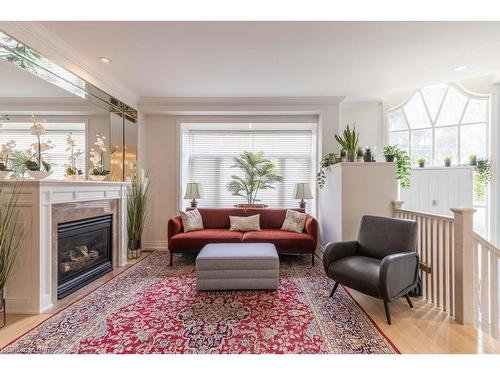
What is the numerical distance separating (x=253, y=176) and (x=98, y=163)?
8.57ft

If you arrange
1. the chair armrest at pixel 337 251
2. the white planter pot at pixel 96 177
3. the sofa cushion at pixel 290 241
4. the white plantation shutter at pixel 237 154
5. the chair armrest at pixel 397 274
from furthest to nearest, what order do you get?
1. the white plantation shutter at pixel 237 154
2. the sofa cushion at pixel 290 241
3. the white planter pot at pixel 96 177
4. the chair armrest at pixel 337 251
5. the chair armrest at pixel 397 274

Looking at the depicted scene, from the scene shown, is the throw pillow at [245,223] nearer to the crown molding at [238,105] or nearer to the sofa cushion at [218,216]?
the sofa cushion at [218,216]

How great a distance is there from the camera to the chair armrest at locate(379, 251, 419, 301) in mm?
1961

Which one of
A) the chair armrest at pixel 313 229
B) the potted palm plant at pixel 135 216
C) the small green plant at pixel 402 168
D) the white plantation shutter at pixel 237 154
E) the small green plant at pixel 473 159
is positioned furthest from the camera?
the white plantation shutter at pixel 237 154

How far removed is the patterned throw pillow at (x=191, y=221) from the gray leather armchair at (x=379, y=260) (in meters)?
2.21

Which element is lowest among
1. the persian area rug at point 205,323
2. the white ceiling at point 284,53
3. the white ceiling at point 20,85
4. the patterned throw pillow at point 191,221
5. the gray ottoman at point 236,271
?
the persian area rug at point 205,323

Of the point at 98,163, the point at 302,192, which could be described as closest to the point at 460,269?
the point at 302,192

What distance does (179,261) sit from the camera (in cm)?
365

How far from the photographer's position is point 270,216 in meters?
4.07

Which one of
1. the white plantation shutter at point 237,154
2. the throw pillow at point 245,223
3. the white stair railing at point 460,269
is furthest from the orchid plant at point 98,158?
the white stair railing at point 460,269

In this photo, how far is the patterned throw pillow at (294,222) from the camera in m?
3.77

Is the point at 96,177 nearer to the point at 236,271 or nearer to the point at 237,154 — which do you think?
the point at 236,271

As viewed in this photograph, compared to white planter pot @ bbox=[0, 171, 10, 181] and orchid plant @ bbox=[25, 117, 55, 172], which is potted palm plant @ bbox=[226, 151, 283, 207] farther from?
white planter pot @ bbox=[0, 171, 10, 181]
